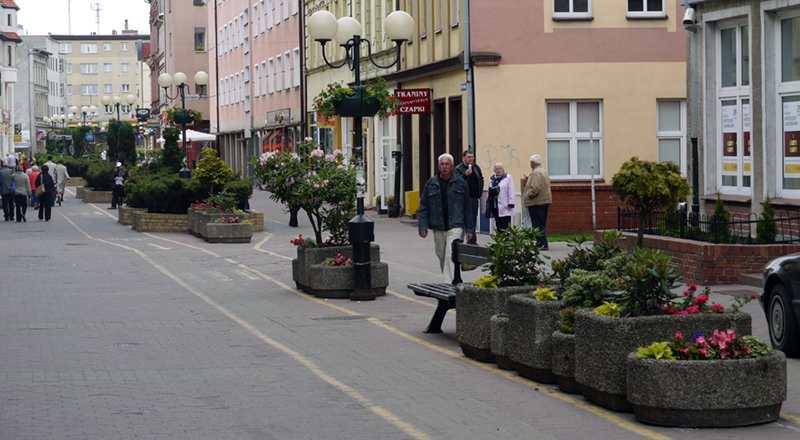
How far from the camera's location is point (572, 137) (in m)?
35.3

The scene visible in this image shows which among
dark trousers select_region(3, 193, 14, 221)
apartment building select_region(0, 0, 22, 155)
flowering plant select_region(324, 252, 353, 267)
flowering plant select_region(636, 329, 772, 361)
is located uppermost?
apartment building select_region(0, 0, 22, 155)

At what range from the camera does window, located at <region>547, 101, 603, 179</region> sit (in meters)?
35.3

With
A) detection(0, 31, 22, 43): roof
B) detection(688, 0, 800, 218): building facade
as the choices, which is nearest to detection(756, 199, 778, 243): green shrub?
detection(688, 0, 800, 218): building facade

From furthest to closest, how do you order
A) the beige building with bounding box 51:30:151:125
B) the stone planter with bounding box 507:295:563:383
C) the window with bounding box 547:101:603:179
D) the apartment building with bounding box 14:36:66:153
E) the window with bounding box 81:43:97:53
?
the window with bounding box 81:43:97:53, the beige building with bounding box 51:30:151:125, the apartment building with bounding box 14:36:66:153, the window with bounding box 547:101:603:179, the stone planter with bounding box 507:295:563:383

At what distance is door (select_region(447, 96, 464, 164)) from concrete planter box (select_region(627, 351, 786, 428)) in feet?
88.3

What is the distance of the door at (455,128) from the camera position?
120 feet

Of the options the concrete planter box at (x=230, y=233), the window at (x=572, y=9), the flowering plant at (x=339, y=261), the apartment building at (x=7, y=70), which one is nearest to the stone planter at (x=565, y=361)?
the flowering plant at (x=339, y=261)

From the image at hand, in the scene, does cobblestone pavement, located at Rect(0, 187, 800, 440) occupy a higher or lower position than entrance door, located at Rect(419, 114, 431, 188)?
lower

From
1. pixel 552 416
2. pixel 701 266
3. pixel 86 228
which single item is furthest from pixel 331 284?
pixel 86 228

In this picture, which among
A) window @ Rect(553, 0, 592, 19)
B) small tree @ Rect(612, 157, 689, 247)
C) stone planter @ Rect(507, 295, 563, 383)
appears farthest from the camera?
window @ Rect(553, 0, 592, 19)

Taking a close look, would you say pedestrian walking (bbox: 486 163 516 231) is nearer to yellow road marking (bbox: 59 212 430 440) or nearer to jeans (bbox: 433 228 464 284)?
yellow road marking (bbox: 59 212 430 440)

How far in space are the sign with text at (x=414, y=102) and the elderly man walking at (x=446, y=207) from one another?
20.0 meters

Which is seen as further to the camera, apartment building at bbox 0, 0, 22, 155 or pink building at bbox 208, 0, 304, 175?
apartment building at bbox 0, 0, 22, 155

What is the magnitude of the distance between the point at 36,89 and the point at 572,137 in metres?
128
